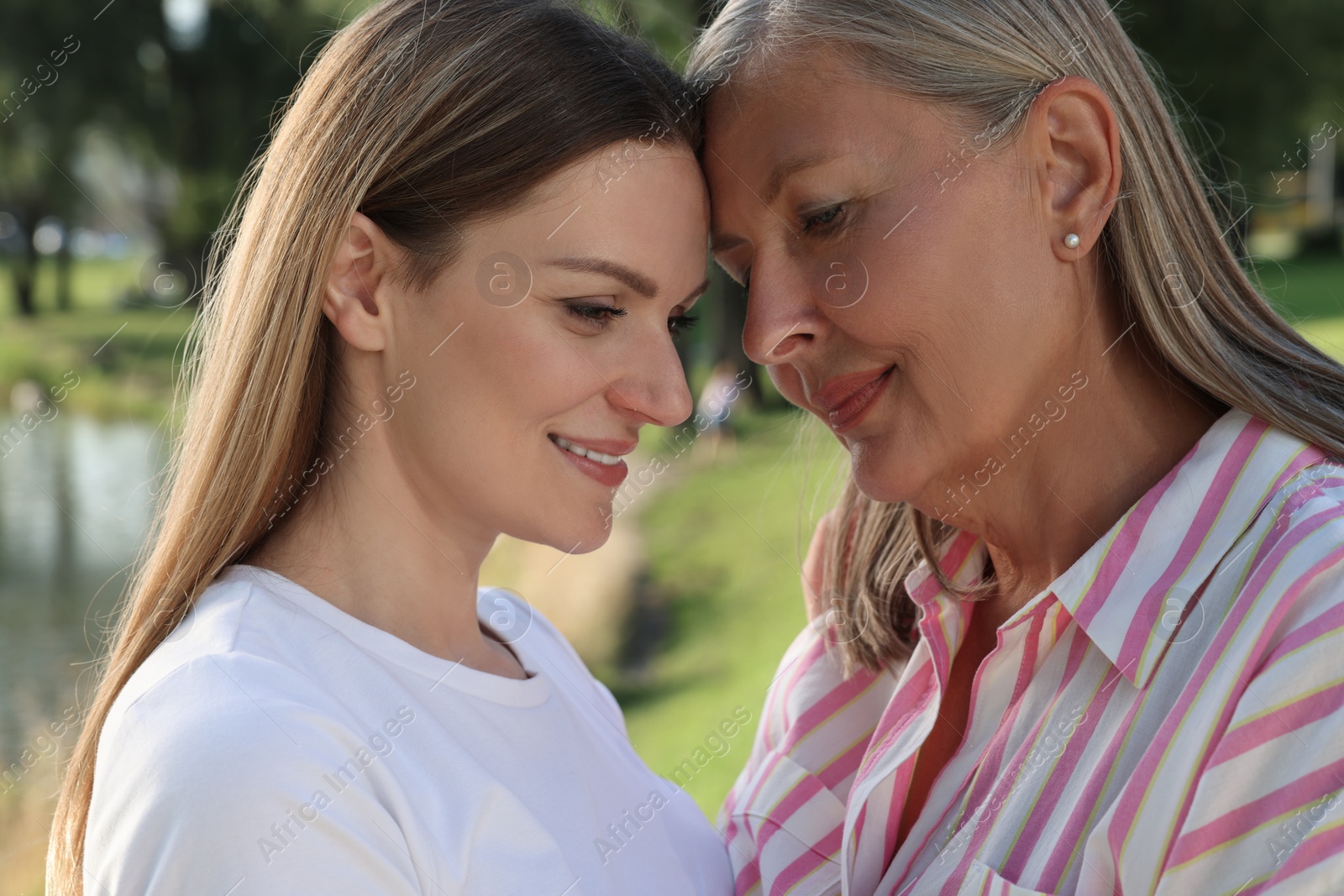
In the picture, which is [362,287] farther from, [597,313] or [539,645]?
[539,645]

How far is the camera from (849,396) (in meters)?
2.15

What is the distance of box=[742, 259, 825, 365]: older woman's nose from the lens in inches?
82.4

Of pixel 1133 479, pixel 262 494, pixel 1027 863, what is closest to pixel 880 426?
pixel 1133 479

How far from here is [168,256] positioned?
66.9ft

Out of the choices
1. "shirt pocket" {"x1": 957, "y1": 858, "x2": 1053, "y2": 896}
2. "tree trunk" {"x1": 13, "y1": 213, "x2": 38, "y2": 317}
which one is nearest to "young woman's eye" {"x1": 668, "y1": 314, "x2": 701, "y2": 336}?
"shirt pocket" {"x1": 957, "y1": 858, "x2": 1053, "y2": 896}

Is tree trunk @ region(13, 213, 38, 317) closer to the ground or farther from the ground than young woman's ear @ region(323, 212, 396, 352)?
farther from the ground

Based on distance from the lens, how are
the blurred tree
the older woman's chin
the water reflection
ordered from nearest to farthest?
the older woman's chin
the water reflection
the blurred tree

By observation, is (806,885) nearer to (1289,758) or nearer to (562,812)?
(562,812)

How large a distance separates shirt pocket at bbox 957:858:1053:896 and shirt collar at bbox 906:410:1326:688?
35 centimetres

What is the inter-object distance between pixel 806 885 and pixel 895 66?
59.3 inches

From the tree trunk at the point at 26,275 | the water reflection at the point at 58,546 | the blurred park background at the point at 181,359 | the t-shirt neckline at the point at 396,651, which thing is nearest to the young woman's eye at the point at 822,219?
the blurred park background at the point at 181,359

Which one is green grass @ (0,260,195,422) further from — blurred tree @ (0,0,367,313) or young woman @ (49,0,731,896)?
young woman @ (49,0,731,896)

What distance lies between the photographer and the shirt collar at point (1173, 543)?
1.77 m

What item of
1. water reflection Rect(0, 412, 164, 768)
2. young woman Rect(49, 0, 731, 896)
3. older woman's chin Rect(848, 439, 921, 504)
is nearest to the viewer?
young woman Rect(49, 0, 731, 896)
